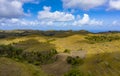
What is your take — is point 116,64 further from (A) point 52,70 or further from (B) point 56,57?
(B) point 56,57

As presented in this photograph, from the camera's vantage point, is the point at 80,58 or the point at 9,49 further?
the point at 9,49

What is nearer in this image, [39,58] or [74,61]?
[74,61]

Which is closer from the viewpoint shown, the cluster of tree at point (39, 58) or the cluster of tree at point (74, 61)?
the cluster of tree at point (74, 61)

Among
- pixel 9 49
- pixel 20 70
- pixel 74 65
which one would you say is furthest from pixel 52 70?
pixel 9 49

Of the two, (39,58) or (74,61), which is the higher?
(74,61)

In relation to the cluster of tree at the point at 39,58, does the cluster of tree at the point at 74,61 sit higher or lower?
higher

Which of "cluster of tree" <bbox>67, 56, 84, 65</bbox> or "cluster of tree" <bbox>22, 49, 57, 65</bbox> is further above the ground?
"cluster of tree" <bbox>67, 56, 84, 65</bbox>

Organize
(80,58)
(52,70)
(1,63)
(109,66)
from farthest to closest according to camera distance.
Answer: (80,58)
(52,70)
(109,66)
(1,63)

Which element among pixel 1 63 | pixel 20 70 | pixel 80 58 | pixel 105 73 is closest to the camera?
pixel 20 70

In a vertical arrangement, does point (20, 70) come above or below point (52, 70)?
above

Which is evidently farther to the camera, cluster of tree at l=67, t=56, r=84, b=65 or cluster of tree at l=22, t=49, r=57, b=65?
cluster of tree at l=22, t=49, r=57, b=65
